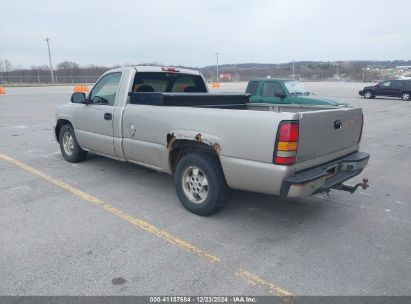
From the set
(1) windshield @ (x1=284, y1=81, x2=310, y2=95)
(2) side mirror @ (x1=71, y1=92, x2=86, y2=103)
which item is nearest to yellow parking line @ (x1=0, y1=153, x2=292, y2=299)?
(2) side mirror @ (x1=71, y1=92, x2=86, y2=103)

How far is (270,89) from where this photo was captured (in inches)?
483

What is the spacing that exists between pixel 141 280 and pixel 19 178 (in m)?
3.86

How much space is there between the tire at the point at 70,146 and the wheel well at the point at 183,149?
269 cm

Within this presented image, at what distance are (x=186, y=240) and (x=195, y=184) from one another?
85cm

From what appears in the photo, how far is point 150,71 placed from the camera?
555 centimetres

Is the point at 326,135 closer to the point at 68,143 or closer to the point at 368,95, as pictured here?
the point at 68,143

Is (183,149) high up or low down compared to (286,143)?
down

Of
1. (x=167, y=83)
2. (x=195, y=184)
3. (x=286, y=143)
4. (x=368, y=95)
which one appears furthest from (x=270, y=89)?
(x=368, y=95)

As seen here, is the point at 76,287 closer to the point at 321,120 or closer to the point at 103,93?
the point at 321,120

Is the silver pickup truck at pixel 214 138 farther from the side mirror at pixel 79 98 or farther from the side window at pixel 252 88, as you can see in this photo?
the side window at pixel 252 88

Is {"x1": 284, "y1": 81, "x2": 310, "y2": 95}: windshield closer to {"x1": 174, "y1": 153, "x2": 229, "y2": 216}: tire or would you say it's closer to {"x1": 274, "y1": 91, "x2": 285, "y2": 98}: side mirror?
{"x1": 274, "y1": 91, "x2": 285, "y2": 98}: side mirror

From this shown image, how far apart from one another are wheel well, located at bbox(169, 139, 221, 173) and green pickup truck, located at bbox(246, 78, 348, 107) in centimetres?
769

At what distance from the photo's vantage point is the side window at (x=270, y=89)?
1217 centimetres

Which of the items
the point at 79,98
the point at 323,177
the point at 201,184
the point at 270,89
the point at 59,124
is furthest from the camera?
the point at 270,89
